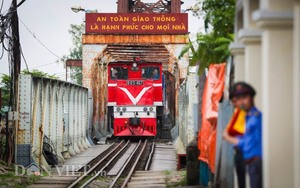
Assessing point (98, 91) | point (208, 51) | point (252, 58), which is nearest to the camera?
point (252, 58)

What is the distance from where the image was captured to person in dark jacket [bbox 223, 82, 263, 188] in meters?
5.21

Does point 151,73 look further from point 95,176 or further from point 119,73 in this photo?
point 95,176

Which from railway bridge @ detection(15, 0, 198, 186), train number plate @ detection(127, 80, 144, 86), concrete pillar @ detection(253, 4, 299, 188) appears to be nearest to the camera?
concrete pillar @ detection(253, 4, 299, 188)

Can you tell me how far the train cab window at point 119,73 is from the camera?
1069 inches

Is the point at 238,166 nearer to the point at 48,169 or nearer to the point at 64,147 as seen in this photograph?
the point at 48,169

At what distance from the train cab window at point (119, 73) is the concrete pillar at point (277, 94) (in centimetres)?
2199

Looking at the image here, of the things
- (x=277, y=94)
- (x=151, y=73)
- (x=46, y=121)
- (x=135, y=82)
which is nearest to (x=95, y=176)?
(x=46, y=121)

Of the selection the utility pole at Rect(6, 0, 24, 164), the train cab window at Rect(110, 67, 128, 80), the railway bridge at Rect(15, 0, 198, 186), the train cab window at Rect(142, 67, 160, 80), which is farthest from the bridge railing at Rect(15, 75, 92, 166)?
the train cab window at Rect(142, 67, 160, 80)

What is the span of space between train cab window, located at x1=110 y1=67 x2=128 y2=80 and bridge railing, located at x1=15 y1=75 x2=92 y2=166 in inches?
165

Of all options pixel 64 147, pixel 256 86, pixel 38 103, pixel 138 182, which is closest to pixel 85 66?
pixel 64 147

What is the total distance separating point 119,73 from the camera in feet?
89.2

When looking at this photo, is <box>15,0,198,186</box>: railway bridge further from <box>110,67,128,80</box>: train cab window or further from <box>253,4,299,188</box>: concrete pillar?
<box>253,4,299,188</box>: concrete pillar

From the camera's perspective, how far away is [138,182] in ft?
41.5

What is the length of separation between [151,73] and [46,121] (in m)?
11.4
